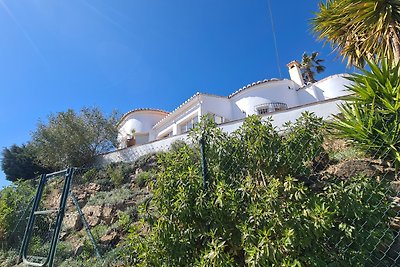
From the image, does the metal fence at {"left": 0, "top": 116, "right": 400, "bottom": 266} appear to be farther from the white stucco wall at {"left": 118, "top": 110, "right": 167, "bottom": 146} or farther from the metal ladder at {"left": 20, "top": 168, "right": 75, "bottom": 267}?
the white stucco wall at {"left": 118, "top": 110, "right": 167, "bottom": 146}

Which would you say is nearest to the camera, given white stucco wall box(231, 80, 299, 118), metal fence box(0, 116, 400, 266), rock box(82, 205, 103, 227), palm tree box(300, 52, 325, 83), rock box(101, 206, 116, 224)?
metal fence box(0, 116, 400, 266)

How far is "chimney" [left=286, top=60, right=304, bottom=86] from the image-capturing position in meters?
19.0

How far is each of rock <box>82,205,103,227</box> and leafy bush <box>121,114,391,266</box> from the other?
16.7ft

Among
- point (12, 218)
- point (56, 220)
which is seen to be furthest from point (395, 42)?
point (12, 218)

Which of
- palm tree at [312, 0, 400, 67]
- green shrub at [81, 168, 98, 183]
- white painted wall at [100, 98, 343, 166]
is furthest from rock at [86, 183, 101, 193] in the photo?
palm tree at [312, 0, 400, 67]

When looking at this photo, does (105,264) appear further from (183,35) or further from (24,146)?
(24,146)

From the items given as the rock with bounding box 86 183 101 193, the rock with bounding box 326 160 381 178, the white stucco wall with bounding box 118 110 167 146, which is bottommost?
the rock with bounding box 326 160 381 178

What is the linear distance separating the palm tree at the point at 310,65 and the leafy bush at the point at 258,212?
25947mm

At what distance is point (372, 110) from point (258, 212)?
3.28 m

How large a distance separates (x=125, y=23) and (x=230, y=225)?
9.41 meters

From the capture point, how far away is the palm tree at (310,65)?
2625 centimetres

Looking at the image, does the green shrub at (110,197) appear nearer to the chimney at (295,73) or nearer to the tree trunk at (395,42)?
the tree trunk at (395,42)

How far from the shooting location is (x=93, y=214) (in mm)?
7812

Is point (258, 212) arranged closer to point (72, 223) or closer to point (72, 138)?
point (72, 223)
